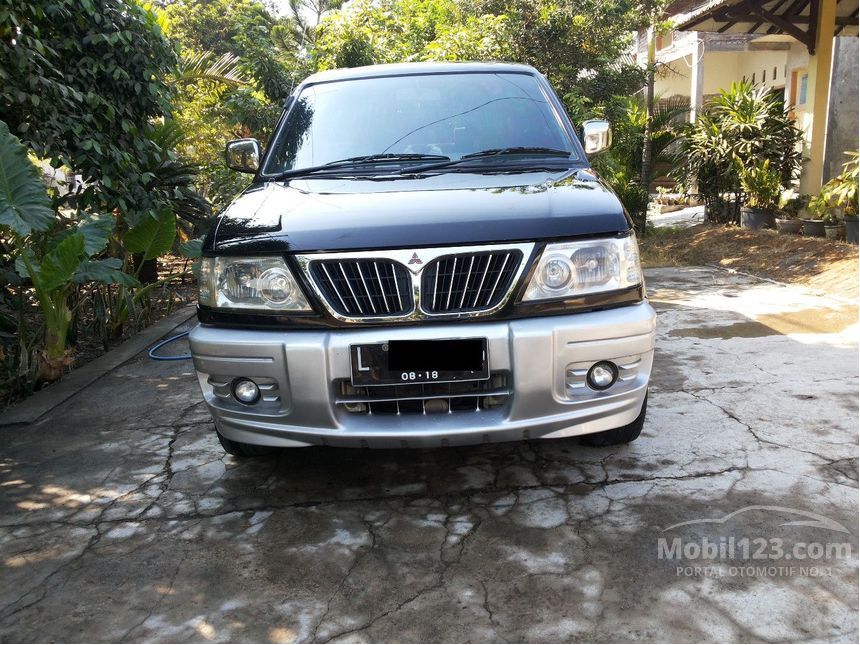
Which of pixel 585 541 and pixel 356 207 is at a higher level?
pixel 356 207

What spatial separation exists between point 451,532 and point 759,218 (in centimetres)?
927

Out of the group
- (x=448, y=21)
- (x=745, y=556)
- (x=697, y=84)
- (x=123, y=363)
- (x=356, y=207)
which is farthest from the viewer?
(x=697, y=84)

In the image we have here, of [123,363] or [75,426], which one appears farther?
[123,363]

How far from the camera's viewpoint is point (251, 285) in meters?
2.86

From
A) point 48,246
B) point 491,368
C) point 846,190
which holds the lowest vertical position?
point 846,190

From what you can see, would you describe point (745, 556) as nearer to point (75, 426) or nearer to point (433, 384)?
point (433, 384)

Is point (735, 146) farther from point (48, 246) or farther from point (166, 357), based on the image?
point (48, 246)

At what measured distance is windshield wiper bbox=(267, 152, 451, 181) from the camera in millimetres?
Answer: 3605

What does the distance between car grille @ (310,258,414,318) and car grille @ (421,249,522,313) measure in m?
0.08

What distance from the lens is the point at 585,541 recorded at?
8.86 feet

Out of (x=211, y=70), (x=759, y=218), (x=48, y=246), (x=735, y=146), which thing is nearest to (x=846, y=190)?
(x=759, y=218)

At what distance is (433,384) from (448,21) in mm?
13688

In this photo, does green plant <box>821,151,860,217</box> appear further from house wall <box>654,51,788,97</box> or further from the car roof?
house wall <box>654,51,788,97</box>

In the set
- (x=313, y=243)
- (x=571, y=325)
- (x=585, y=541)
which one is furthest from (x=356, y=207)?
(x=585, y=541)
